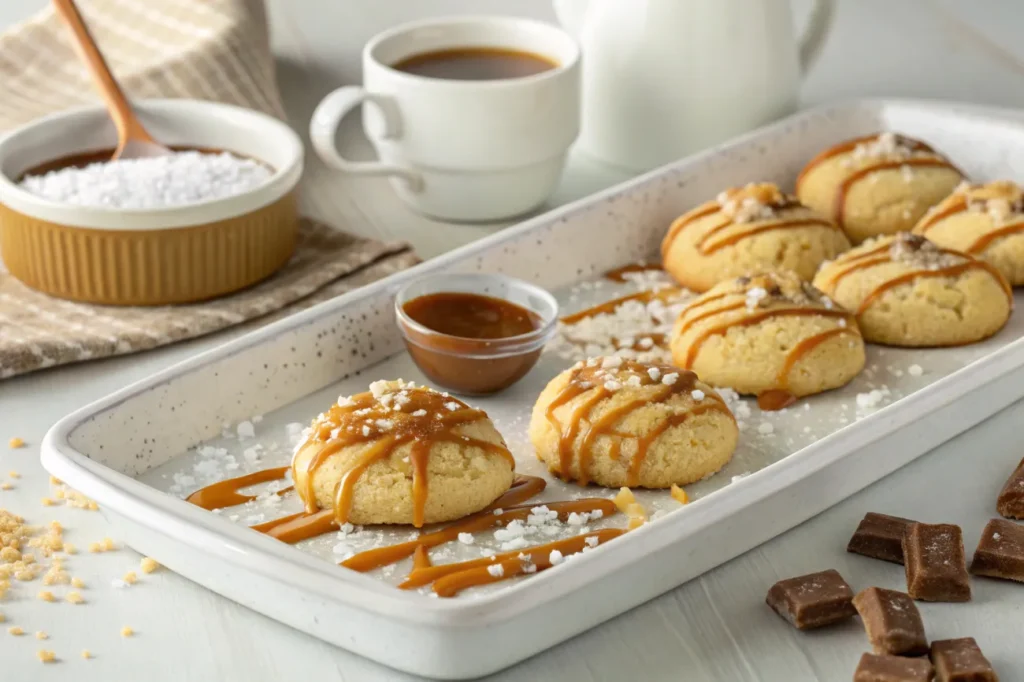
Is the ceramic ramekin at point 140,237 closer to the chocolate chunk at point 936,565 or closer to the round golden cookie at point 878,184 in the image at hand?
the round golden cookie at point 878,184

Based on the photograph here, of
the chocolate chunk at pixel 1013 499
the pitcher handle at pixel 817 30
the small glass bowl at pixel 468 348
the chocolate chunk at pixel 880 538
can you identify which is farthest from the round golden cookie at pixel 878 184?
the chocolate chunk at pixel 880 538

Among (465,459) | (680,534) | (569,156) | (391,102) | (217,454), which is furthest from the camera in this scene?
(569,156)

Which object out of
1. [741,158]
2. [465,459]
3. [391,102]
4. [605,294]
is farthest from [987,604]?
[391,102]

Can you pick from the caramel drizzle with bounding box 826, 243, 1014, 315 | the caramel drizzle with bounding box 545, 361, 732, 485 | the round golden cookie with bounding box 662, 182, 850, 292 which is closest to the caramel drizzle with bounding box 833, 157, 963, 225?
the round golden cookie with bounding box 662, 182, 850, 292

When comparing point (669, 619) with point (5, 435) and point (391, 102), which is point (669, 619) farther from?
point (391, 102)

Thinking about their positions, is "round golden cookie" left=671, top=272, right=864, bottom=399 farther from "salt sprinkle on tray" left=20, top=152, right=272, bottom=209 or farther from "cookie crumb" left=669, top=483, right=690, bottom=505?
"salt sprinkle on tray" left=20, top=152, right=272, bottom=209

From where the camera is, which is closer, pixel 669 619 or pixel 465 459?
pixel 669 619
